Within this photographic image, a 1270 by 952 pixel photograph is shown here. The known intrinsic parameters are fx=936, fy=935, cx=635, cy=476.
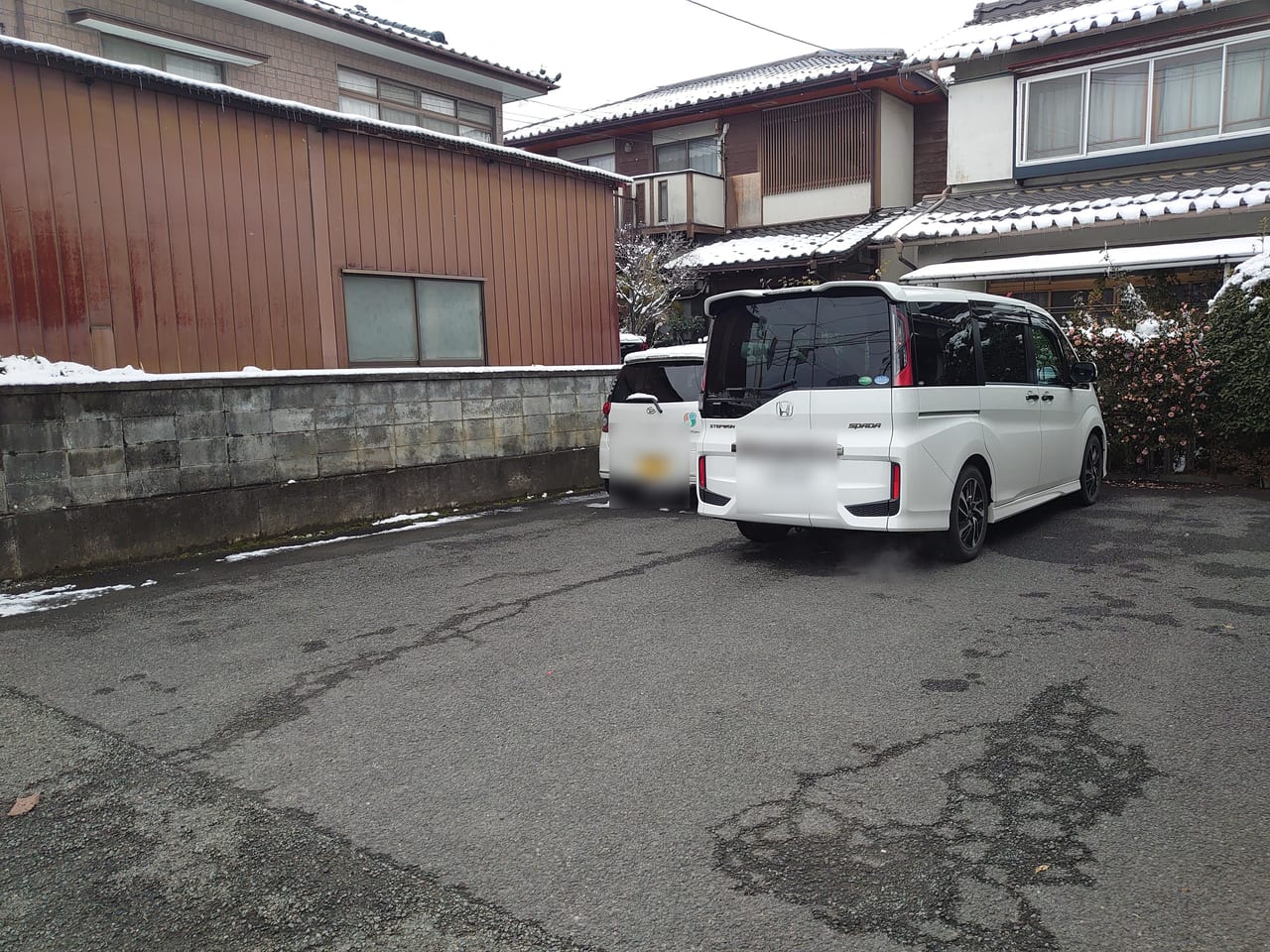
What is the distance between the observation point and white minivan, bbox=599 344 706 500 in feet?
28.6

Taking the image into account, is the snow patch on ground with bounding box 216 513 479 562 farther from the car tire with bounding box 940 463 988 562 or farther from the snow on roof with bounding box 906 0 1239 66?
the snow on roof with bounding box 906 0 1239 66

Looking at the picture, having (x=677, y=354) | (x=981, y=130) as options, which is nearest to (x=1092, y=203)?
(x=981, y=130)

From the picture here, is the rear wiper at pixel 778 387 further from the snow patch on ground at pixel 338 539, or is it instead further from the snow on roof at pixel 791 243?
the snow on roof at pixel 791 243

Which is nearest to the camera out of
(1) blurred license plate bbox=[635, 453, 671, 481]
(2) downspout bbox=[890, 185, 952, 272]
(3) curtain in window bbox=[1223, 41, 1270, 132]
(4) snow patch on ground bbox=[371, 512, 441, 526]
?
(1) blurred license plate bbox=[635, 453, 671, 481]

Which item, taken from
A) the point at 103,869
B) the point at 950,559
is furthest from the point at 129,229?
the point at 950,559

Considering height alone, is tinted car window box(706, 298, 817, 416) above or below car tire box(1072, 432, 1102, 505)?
above

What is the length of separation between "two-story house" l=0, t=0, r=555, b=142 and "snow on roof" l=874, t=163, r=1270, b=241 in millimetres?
7131

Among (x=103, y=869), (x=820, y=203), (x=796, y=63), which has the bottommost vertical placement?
(x=103, y=869)

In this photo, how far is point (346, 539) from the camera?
8438mm

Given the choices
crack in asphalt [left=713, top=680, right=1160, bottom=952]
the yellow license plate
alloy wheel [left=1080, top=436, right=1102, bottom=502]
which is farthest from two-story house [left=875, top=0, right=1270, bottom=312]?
crack in asphalt [left=713, top=680, right=1160, bottom=952]

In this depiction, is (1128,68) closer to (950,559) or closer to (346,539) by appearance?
(950,559)

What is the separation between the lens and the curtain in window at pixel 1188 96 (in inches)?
536

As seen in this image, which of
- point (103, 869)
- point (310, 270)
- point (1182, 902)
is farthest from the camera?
point (310, 270)

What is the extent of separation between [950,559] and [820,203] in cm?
1392
